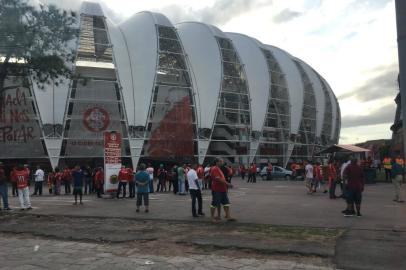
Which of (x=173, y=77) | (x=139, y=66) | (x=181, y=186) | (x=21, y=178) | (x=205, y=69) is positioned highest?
(x=205, y=69)

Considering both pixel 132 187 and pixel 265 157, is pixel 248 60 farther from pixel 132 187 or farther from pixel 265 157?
pixel 132 187

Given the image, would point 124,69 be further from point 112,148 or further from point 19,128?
point 112,148

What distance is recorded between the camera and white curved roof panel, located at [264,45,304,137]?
64125 millimetres

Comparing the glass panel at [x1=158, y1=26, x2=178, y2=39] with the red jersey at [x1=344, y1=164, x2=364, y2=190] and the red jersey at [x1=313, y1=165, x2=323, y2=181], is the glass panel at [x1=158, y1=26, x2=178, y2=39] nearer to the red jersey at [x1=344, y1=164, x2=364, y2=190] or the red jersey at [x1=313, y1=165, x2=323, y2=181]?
the red jersey at [x1=313, y1=165, x2=323, y2=181]

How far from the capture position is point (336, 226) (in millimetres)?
9875

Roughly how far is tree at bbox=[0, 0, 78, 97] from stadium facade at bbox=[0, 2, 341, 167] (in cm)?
2164

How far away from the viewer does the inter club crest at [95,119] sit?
44.4 meters

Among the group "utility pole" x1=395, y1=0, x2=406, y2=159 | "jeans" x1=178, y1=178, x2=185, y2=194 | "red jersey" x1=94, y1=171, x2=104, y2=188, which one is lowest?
"jeans" x1=178, y1=178, x2=185, y2=194

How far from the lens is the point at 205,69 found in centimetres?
5447

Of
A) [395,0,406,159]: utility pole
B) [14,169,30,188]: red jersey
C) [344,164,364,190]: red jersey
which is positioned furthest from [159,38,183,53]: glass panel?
[395,0,406,159]: utility pole

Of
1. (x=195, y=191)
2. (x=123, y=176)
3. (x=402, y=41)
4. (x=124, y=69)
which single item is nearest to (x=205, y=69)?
(x=124, y=69)

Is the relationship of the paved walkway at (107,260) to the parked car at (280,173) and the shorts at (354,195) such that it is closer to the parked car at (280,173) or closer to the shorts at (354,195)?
the shorts at (354,195)

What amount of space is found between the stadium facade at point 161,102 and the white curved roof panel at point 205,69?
0.12m

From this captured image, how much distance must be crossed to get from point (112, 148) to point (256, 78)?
41423mm
